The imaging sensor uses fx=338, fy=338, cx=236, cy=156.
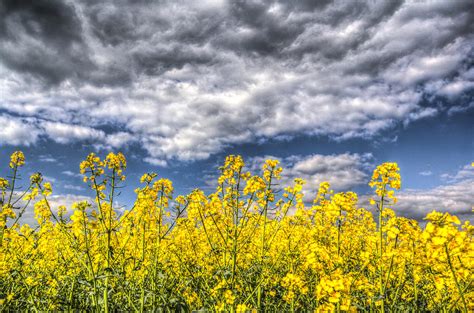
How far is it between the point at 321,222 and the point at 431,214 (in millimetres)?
3109

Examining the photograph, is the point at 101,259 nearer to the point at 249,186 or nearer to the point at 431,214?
the point at 249,186

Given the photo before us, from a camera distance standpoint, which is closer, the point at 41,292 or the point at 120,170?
the point at 120,170

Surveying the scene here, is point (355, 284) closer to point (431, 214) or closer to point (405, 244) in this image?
point (405, 244)

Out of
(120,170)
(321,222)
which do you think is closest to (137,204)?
(120,170)

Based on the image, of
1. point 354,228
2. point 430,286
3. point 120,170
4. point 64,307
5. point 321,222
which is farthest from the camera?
point 354,228

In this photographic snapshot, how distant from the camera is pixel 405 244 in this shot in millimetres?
4285

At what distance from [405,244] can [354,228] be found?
2806 mm

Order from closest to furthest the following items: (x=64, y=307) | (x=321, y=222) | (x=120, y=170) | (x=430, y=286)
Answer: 1. (x=120, y=170)
2. (x=64, y=307)
3. (x=430, y=286)
4. (x=321, y=222)

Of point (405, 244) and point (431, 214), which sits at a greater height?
point (431, 214)

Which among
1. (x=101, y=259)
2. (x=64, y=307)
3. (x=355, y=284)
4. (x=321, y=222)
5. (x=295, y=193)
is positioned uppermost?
(x=295, y=193)

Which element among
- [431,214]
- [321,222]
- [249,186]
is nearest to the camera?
[431,214]

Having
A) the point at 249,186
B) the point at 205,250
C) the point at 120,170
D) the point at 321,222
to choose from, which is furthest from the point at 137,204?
the point at 321,222

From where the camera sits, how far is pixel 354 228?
7.05 m

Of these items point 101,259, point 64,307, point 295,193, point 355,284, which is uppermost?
point 295,193
